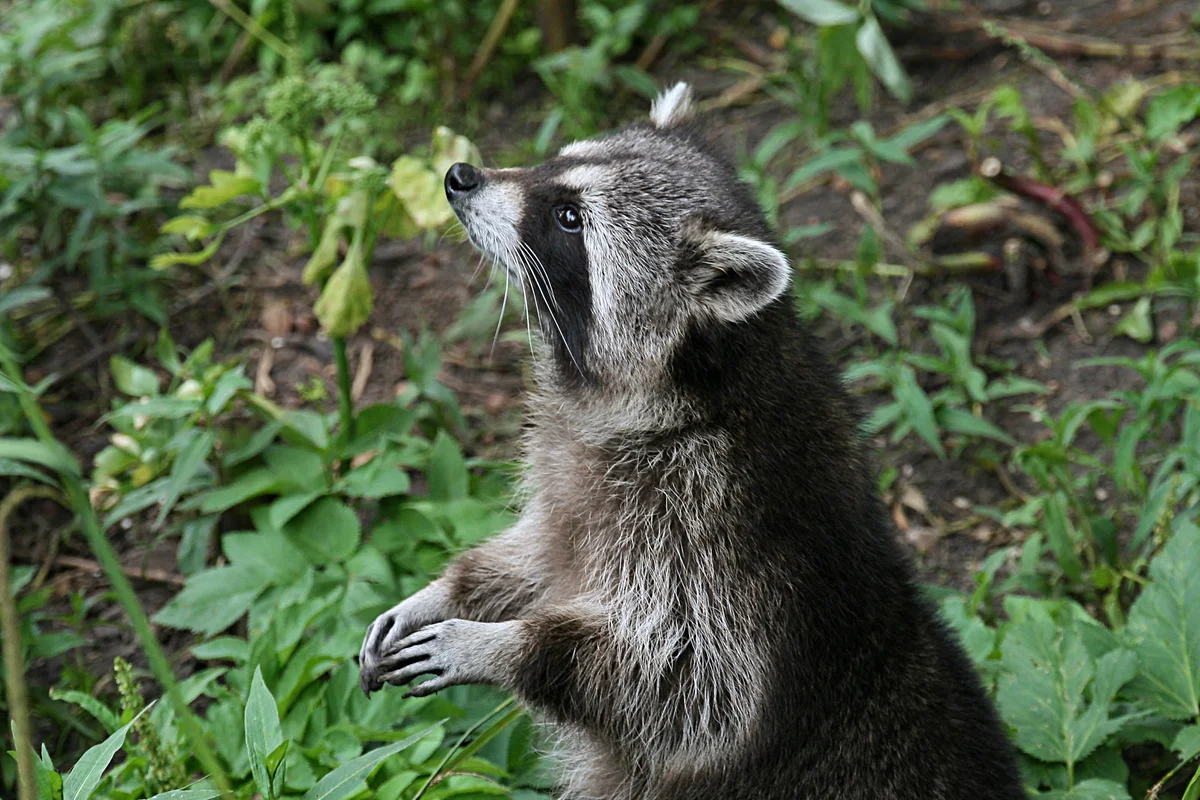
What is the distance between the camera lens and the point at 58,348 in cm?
441

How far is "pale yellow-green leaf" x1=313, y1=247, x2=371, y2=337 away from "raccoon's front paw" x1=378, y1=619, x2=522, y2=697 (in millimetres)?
1063

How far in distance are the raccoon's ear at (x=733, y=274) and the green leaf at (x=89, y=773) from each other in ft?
4.92

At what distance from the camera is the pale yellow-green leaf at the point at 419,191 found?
3.21 m

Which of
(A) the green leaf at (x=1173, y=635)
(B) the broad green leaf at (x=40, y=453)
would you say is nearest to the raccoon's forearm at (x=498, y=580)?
(A) the green leaf at (x=1173, y=635)

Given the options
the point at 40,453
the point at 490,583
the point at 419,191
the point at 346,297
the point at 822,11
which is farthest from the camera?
the point at 822,11

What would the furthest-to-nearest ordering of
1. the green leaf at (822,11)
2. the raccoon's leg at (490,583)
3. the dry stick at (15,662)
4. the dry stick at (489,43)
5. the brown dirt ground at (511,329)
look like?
the dry stick at (489,43) → the green leaf at (822,11) → the brown dirt ground at (511,329) → the raccoon's leg at (490,583) → the dry stick at (15,662)

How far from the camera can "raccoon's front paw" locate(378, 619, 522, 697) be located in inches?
102

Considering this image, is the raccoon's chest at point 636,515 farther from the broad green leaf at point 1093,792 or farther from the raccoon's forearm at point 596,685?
the broad green leaf at point 1093,792

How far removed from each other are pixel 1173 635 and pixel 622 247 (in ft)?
5.29

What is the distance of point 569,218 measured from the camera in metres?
2.90

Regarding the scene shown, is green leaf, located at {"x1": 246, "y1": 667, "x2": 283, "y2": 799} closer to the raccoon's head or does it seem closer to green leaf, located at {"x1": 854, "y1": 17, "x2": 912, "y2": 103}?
the raccoon's head

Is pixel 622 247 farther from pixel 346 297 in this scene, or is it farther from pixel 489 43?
pixel 489 43

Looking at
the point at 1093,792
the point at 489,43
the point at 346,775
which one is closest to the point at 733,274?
the point at 346,775

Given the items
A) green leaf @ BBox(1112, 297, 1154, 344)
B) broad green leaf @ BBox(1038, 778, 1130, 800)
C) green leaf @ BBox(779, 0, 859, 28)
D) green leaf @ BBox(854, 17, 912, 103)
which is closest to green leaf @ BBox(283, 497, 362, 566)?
broad green leaf @ BBox(1038, 778, 1130, 800)
